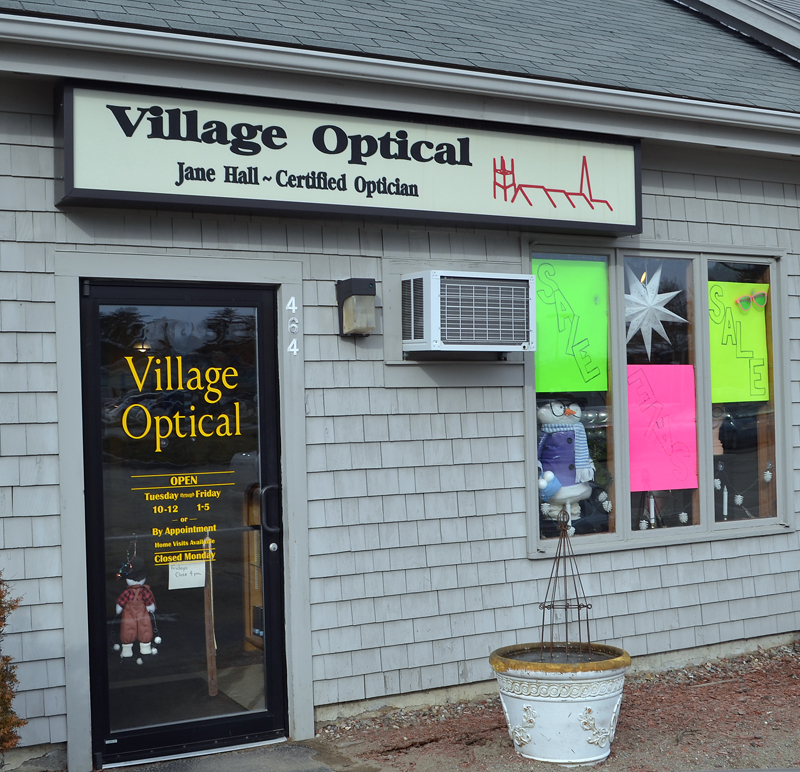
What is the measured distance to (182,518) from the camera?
4645 millimetres

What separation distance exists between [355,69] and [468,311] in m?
1.40

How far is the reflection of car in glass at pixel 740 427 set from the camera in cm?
634

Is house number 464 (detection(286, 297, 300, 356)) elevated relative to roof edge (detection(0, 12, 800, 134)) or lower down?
lower down

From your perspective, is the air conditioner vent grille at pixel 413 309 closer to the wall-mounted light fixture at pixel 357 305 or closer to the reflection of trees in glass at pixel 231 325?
the wall-mounted light fixture at pixel 357 305

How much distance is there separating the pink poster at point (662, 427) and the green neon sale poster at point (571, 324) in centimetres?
30

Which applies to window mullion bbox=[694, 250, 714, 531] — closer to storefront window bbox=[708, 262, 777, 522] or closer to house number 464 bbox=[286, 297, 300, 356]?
storefront window bbox=[708, 262, 777, 522]

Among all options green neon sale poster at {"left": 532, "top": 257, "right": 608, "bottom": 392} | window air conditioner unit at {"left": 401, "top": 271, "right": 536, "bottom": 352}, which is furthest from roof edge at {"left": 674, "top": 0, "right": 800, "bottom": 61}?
window air conditioner unit at {"left": 401, "top": 271, "right": 536, "bottom": 352}

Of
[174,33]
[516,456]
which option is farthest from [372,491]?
[174,33]

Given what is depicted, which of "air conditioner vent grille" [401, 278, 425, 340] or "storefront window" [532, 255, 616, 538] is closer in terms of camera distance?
"air conditioner vent grille" [401, 278, 425, 340]

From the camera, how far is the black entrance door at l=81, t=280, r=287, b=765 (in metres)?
4.48

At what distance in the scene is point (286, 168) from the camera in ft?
15.4

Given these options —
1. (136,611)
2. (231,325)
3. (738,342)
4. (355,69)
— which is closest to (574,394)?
(738,342)

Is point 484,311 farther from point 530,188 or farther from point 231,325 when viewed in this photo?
point 231,325

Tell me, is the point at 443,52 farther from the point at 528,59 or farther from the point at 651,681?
the point at 651,681
